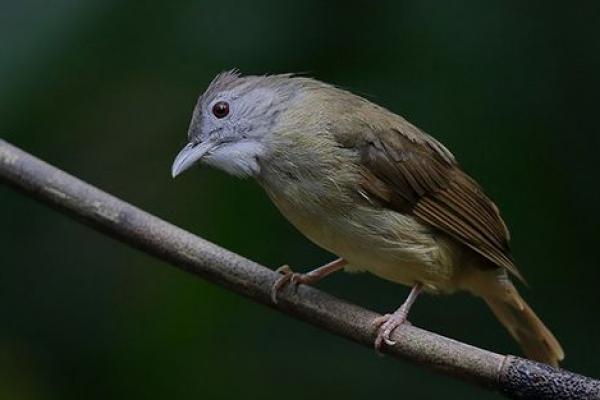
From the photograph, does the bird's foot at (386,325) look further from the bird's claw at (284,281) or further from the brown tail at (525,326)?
the brown tail at (525,326)

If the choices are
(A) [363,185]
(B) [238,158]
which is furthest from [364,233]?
(B) [238,158]

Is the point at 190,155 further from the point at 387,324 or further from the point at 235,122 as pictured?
Result: the point at 387,324

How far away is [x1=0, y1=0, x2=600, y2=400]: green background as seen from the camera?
4930 mm

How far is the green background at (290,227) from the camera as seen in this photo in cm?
493

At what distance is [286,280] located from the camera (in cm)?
423

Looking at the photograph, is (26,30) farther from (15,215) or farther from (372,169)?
(372,169)

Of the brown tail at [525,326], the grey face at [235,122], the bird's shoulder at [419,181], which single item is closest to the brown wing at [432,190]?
the bird's shoulder at [419,181]

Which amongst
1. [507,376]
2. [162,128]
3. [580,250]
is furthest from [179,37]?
[507,376]

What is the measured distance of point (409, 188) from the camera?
4.53 m

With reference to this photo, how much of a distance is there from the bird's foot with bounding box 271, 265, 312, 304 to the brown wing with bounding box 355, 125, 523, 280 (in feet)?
1.25

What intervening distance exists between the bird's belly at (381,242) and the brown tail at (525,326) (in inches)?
11.5

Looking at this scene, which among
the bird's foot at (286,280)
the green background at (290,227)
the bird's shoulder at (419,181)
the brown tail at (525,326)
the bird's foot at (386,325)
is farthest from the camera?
the green background at (290,227)

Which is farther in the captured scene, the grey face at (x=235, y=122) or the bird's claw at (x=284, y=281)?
the grey face at (x=235, y=122)

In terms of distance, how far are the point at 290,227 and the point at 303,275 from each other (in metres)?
0.65
